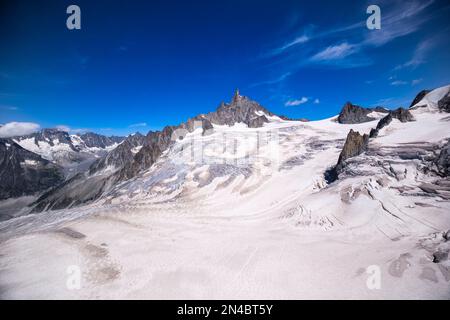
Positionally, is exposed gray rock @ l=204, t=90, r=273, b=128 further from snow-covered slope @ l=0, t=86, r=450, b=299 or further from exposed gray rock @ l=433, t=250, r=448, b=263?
exposed gray rock @ l=433, t=250, r=448, b=263

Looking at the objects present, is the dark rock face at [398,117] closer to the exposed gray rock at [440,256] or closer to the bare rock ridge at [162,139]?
the exposed gray rock at [440,256]

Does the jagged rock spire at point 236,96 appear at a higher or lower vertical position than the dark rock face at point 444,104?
higher

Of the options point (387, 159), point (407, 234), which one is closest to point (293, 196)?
point (387, 159)

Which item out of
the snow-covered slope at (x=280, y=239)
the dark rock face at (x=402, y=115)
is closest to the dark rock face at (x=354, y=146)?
the snow-covered slope at (x=280, y=239)
